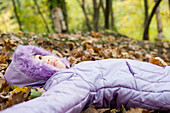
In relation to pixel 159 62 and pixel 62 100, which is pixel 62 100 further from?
pixel 159 62

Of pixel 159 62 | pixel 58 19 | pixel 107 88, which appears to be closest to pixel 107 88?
pixel 107 88

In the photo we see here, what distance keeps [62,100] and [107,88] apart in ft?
1.65

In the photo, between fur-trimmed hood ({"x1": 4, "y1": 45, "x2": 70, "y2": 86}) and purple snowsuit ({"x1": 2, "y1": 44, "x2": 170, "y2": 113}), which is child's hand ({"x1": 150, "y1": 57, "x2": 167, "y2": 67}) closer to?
purple snowsuit ({"x1": 2, "y1": 44, "x2": 170, "y2": 113})

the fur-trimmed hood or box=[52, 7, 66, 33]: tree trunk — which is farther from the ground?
box=[52, 7, 66, 33]: tree trunk

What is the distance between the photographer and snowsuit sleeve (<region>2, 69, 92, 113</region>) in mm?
1008

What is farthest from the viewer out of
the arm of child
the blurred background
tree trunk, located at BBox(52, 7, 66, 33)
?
the blurred background

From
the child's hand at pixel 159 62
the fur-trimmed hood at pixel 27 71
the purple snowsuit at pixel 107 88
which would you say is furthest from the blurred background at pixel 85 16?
the fur-trimmed hood at pixel 27 71

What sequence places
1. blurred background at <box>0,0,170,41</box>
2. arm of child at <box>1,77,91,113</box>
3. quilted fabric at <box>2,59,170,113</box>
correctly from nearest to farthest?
arm of child at <box>1,77,91,113</box>
quilted fabric at <box>2,59,170,113</box>
blurred background at <box>0,0,170,41</box>

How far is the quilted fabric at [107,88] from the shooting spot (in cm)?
118

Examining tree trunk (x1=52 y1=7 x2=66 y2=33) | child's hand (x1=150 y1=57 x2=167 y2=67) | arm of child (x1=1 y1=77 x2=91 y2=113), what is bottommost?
child's hand (x1=150 y1=57 x2=167 y2=67)

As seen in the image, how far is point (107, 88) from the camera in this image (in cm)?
146

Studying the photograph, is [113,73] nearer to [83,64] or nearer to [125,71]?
[125,71]

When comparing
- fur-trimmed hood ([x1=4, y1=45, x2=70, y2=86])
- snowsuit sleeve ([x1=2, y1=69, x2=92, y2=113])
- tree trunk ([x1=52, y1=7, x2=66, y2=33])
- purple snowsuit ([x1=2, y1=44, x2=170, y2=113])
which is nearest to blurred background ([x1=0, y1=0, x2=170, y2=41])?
tree trunk ([x1=52, y1=7, x2=66, y2=33])

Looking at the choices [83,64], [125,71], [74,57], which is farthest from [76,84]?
[74,57]
